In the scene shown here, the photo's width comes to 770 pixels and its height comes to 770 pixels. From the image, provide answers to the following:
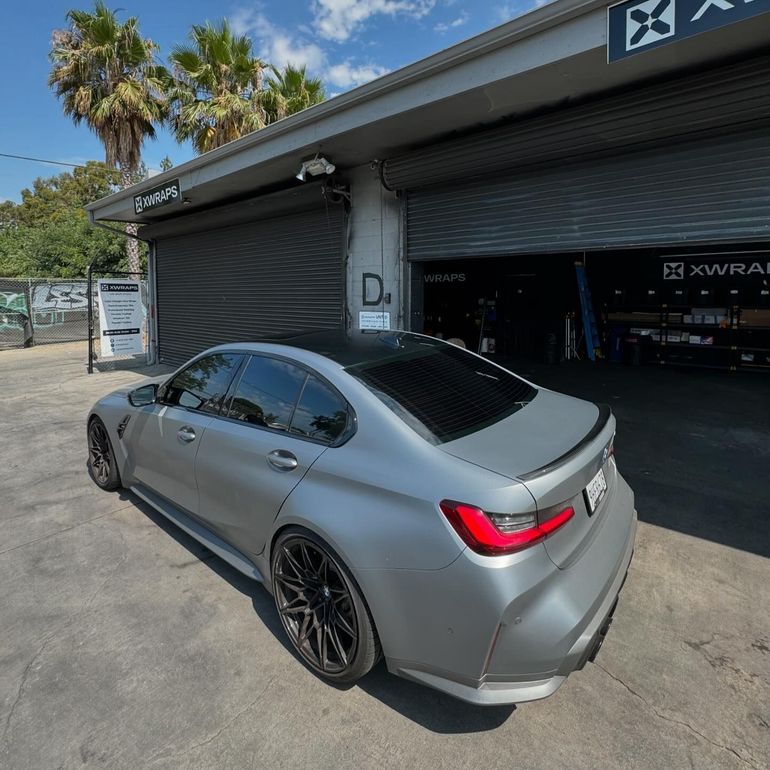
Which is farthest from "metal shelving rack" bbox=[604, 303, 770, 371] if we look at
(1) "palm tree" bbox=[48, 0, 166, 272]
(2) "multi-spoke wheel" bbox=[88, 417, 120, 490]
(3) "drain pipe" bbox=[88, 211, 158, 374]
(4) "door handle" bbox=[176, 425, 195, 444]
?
(1) "palm tree" bbox=[48, 0, 166, 272]

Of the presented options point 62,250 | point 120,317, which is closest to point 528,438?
point 120,317

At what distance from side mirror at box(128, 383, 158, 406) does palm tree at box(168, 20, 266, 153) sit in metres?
12.3

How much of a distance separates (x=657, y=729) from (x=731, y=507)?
260 cm

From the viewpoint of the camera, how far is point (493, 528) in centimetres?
176

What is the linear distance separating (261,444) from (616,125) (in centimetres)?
382

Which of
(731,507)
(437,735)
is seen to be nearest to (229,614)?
(437,735)

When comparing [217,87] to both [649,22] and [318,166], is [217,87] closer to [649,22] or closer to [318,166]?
[318,166]

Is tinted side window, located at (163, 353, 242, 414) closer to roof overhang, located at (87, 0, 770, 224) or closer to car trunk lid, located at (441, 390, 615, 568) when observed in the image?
car trunk lid, located at (441, 390, 615, 568)

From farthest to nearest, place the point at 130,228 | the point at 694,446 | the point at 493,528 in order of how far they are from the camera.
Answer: the point at 130,228 < the point at 694,446 < the point at 493,528

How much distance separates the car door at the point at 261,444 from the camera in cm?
240

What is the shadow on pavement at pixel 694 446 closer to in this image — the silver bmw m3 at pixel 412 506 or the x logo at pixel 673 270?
the silver bmw m3 at pixel 412 506

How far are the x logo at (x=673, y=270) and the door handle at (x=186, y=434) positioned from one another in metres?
11.6

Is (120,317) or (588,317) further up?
(120,317)

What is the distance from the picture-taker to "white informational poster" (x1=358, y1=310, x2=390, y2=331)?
20.4 feet
